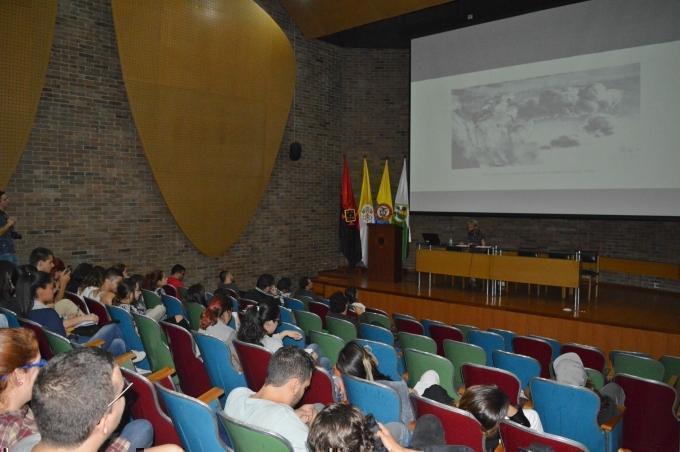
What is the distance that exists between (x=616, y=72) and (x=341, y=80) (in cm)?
548

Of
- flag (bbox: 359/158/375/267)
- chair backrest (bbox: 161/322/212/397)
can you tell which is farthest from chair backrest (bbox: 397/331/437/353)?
flag (bbox: 359/158/375/267)

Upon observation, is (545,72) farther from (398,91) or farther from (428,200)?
(398,91)

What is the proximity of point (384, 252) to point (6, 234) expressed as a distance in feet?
18.4

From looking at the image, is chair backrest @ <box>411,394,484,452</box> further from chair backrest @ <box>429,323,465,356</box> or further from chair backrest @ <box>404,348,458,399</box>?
chair backrest @ <box>429,323,465,356</box>

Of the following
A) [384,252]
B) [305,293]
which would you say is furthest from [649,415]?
[384,252]

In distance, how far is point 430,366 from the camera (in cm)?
382

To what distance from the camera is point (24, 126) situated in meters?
6.41

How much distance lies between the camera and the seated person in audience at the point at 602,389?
3.21 m

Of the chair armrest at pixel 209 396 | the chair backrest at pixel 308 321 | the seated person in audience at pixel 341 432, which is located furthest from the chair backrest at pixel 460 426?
the chair backrest at pixel 308 321

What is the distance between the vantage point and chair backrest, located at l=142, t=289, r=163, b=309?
519cm

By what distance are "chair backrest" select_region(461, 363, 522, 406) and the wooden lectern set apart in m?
5.46

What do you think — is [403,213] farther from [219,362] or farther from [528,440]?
[528,440]

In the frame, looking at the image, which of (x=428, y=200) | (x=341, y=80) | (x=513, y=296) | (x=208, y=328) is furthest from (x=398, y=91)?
(x=208, y=328)

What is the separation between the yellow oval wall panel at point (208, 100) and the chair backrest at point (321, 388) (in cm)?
548
